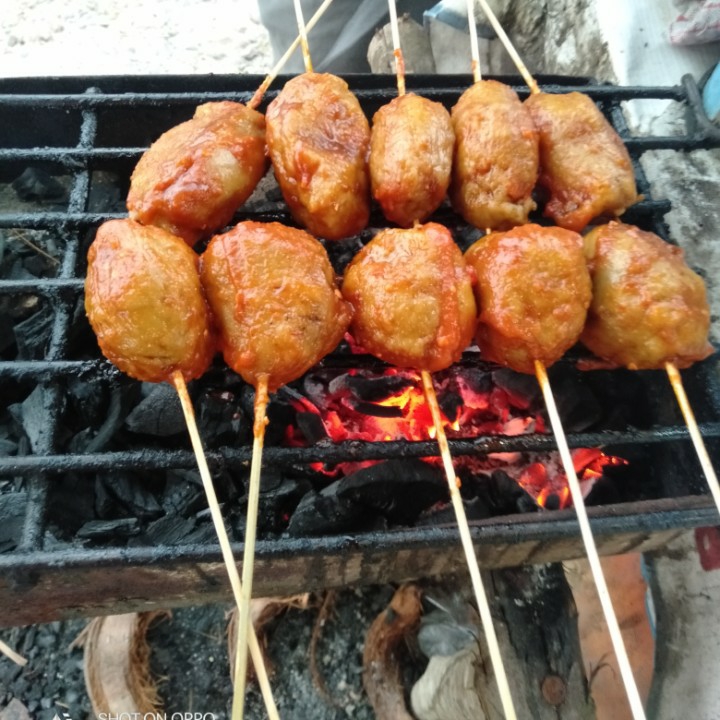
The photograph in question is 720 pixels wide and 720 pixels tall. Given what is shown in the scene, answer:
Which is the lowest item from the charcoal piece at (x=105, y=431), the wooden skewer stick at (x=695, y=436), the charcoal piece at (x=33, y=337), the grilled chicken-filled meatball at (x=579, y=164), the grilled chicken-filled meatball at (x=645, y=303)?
the charcoal piece at (x=105, y=431)

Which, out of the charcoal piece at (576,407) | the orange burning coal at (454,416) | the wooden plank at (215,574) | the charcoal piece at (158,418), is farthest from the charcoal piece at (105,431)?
the charcoal piece at (576,407)

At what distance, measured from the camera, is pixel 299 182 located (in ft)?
6.87

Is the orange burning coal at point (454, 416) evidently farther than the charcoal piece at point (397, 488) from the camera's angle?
Yes

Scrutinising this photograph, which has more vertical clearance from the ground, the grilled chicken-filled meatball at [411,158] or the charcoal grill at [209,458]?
the grilled chicken-filled meatball at [411,158]

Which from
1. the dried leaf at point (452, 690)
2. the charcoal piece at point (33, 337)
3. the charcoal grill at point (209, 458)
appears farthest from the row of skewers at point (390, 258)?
the dried leaf at point (452, 690)

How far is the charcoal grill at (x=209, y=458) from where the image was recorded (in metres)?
1.86

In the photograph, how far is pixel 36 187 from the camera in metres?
3.11

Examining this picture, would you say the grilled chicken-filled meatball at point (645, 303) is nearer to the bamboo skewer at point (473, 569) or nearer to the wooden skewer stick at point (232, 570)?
the bamboo skewer at point (473, 569)

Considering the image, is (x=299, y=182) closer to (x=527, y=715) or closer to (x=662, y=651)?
(x=527, y=715)

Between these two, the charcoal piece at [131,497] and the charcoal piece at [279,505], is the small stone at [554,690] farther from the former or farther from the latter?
the charcoal piece at [131,497]

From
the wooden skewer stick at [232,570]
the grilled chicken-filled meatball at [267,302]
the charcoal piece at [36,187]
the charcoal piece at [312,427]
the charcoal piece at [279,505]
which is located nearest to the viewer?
the wooden skewer stick at [232,570]

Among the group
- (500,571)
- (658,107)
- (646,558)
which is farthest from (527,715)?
(658,107)

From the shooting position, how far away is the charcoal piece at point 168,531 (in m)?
2.23

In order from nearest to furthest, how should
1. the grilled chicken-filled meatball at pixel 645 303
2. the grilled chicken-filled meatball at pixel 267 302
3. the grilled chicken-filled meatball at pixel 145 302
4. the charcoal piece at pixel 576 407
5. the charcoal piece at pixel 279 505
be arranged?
the grilled chicken-filled meatball at pixel 145 302 → the grilled chicken-filled meatball at pixel 267 302 → the grilled chicken-filled meatball at pixel 645 303 → the charcoal piece at pixel 279 505 → the charcoal piece at pixel 576 407
